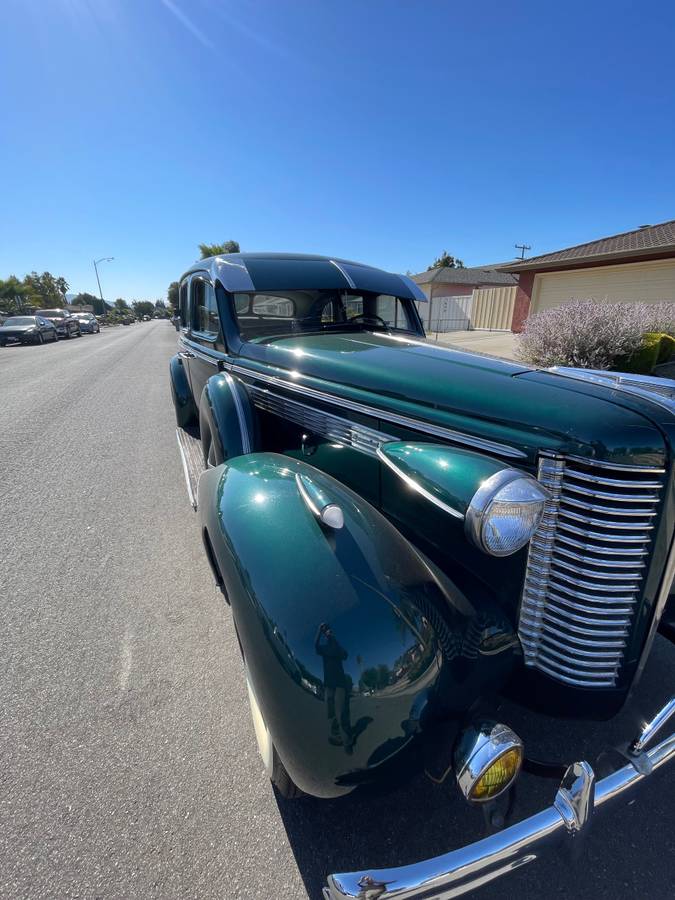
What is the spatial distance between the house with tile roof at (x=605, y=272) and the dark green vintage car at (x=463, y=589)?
1445 cm

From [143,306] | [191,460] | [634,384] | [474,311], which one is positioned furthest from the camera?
[143,306]

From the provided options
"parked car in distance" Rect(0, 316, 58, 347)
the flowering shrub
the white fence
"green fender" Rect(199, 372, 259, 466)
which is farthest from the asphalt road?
"parked car in distance" Rect(0, 316, 58, 347)

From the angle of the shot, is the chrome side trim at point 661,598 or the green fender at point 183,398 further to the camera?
the green fender at point 183,398

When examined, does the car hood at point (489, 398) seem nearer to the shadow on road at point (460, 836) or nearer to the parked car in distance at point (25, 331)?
the shadow on road at point (460, 836)

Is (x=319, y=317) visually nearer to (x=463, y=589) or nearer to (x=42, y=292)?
(x=463, y=589)

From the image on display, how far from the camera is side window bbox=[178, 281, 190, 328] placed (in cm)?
451

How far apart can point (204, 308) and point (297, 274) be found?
1041 mm

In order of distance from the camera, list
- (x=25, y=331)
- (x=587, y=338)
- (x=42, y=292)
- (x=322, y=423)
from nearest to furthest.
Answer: (x=322, y=423), (x=587, y=338), (x=25, y=331), (x=42, y=292)

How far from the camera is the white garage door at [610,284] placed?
44.9 feet

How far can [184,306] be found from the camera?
473cm

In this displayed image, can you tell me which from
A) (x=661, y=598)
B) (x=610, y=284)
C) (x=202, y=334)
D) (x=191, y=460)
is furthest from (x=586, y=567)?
(x=610, y=284)

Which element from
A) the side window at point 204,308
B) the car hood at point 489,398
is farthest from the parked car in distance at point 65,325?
the car hood at point 489,398

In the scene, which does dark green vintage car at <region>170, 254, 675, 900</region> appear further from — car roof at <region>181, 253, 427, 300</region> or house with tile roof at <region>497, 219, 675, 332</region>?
house with tile roof at <region>497, 219, 675, 332</region>

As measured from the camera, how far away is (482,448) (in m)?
1.50
